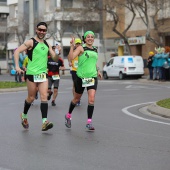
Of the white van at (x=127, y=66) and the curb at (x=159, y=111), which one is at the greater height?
the curb at (x=159, y=111)

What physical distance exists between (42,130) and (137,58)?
27419 mm

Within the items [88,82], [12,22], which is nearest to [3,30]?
[12,22]

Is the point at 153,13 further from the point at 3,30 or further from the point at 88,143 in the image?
the point at 88,143

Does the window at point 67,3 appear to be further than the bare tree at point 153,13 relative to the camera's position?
Yes

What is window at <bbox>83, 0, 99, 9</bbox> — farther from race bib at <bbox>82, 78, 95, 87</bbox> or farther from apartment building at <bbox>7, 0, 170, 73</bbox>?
race bib at <bbox>82, 78, 95, 87</bbox>

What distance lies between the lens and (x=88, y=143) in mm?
9289

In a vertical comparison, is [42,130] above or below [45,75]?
below

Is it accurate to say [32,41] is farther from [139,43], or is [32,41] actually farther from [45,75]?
[139,43]

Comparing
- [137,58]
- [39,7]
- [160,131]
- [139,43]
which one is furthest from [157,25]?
[160,131]

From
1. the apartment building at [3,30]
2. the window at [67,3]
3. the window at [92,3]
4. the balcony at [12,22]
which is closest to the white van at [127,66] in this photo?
the window at [92,3]

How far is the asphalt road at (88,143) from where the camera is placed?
752 centimetres

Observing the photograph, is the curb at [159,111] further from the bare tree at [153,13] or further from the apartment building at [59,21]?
the apartment building at [59,21]

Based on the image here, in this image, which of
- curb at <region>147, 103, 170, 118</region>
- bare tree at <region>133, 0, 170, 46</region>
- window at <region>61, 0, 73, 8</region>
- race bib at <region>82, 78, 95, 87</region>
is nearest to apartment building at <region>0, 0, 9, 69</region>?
window at <region>61, 0, 73, 8</region>

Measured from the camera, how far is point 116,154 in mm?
8211
